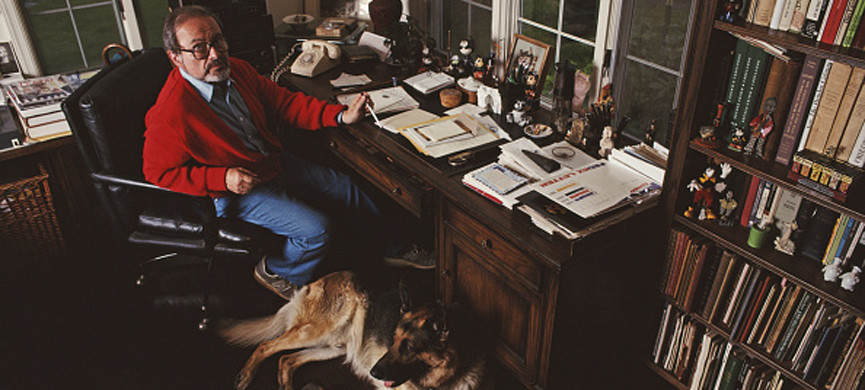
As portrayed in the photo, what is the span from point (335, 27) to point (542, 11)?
45.6 inches

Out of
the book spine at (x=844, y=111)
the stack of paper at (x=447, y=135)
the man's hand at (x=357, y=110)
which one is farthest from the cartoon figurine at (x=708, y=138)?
the man's hand at (x=357, y=110)

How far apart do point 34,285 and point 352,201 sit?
57.9 inches

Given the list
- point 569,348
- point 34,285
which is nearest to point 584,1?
point 569,348

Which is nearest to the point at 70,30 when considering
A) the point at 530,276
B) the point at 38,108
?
the point at 38,108

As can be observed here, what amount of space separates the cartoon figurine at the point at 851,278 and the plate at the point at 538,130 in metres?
1.05

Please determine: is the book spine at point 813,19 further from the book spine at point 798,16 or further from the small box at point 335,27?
the small box at point 335,27

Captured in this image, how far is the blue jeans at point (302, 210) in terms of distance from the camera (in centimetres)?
251

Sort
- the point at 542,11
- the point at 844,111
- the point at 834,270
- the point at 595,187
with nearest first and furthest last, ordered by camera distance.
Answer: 1. the point at 844,111
2. the point at 834,270
3. the point at 595,187
4. the point at 542,11

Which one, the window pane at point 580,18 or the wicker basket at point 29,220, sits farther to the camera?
the wicker basket at point 29,220

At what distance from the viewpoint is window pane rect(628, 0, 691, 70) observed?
7.25ft

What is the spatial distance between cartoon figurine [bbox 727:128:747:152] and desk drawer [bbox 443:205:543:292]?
2.04 feet

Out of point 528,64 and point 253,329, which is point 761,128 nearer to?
point 528,64

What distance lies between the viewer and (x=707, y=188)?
1843 mm

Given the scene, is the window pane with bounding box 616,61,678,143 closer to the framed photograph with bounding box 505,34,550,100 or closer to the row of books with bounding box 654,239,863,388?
the framed photograph with bounding box 505,34,550,100
